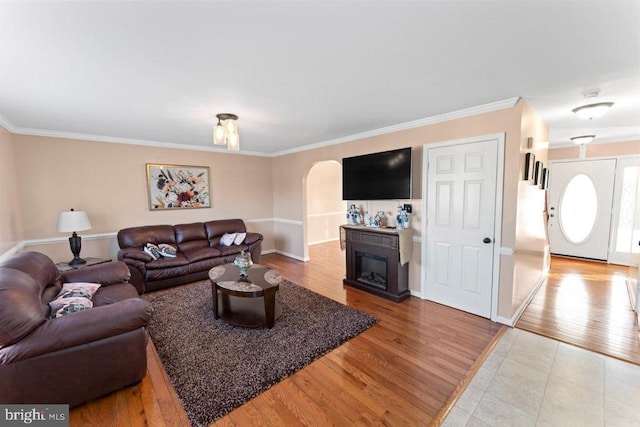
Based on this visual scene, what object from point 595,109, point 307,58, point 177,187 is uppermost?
point 307,58

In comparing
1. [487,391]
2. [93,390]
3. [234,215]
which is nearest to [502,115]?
[487,391]

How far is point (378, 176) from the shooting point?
3.78 metres

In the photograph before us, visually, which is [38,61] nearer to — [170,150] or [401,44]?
[401,44]

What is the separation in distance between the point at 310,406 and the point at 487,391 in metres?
1.31

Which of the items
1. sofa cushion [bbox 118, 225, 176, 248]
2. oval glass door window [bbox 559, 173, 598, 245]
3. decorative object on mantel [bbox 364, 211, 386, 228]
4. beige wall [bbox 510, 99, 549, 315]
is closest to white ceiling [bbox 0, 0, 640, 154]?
beige wall [bbox 510, 99, 549, 315]

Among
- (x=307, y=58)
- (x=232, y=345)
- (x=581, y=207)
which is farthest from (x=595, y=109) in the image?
(x=232, y=345)

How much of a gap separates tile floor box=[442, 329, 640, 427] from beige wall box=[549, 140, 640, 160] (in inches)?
182

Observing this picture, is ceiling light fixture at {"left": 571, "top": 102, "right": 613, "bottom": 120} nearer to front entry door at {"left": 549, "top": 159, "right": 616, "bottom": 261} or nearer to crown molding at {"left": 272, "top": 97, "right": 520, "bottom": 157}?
crown molding at {"left": 272, "top": 97, "right": 520, "bottom": 157}

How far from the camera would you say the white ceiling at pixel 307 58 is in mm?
1358

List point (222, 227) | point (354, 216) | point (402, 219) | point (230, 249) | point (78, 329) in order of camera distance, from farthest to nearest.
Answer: point (222, 227) < point (230, 249) < point (354, 216) < point (402, 219) < point (78, 329)

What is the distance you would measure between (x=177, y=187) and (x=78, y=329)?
3.63m

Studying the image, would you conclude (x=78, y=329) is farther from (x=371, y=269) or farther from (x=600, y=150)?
(x=600, y=150)

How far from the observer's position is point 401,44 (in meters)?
1.67

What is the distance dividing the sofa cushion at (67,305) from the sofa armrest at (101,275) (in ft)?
1.97
